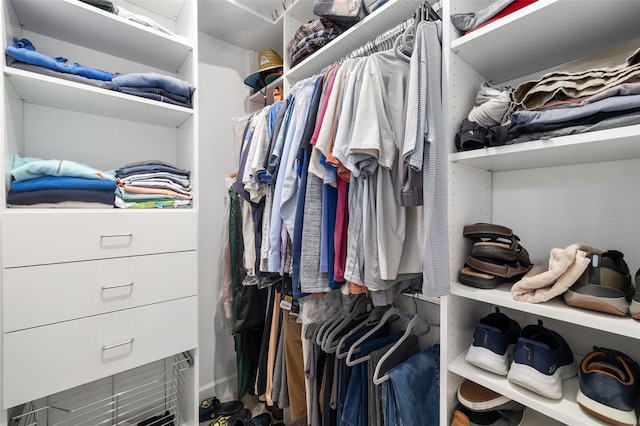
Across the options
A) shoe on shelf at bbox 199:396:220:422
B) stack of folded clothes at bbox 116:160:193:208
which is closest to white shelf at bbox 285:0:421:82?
stack of folded clothes at bbox 116:160:193:208

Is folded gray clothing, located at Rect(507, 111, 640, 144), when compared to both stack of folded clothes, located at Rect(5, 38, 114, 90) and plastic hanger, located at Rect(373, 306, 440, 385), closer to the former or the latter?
plastic hanger, located at Rect(373, 306, 440, 385)

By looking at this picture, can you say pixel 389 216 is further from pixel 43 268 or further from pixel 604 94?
pixel 43 268

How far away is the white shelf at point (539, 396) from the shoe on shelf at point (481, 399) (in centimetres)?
7

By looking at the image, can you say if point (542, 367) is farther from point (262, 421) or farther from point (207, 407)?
point (207, 407)

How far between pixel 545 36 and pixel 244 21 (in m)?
1.58

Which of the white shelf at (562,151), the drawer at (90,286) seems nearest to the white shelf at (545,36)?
the white shelf at (562,151)

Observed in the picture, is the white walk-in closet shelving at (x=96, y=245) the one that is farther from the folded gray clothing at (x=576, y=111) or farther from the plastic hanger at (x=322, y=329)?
the folded gray clothing at (x=576, y=111)

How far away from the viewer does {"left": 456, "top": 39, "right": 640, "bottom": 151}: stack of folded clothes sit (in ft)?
1.95

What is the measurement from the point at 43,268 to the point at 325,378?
112 cm

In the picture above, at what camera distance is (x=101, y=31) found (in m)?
1.19

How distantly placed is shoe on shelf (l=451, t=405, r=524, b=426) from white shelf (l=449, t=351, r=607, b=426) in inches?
5.4

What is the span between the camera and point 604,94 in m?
0.61

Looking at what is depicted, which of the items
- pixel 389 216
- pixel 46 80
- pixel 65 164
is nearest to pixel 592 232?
pixel 389 216

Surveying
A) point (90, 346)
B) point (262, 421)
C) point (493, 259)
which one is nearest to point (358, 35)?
point (493, 259)
